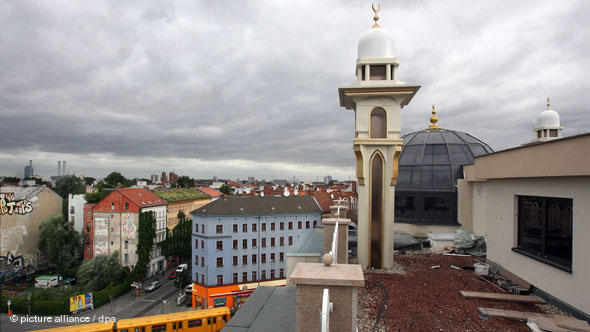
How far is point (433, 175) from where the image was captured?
17.7m

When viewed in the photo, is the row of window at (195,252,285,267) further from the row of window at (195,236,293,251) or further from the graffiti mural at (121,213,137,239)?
the graffiti mural at (121,213,137,239)

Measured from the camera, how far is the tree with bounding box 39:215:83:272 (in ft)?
124

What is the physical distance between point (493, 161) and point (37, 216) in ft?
178

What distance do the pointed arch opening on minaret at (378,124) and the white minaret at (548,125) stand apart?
2340 cm

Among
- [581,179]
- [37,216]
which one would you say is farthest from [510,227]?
[37,216]

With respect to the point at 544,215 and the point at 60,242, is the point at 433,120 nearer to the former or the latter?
the point at 544,215

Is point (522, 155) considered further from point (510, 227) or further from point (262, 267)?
point (262, 267)

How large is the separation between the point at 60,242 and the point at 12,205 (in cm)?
702

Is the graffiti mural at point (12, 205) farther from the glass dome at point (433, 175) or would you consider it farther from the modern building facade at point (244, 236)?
the glass dome at point (433, 175)

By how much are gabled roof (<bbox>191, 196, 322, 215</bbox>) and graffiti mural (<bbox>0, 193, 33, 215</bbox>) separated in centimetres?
2279

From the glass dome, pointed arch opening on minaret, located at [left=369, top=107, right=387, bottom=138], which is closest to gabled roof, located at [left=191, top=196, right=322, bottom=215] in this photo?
the glass dome

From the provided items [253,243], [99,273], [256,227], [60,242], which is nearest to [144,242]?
[99,273]

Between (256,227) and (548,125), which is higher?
(548,125)

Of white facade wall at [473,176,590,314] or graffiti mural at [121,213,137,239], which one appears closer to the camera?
white facade wall at [473,176,590,314]
